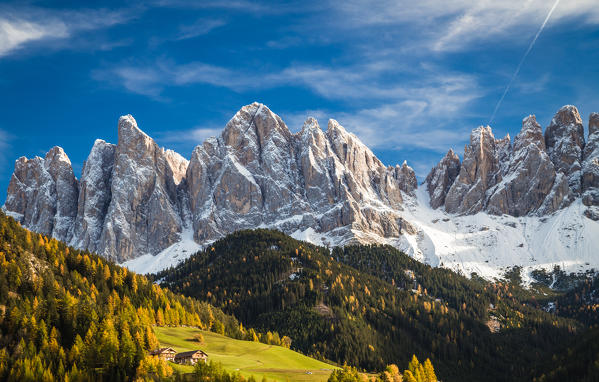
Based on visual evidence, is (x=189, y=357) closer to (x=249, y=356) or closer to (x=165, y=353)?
(x=165, y=353)

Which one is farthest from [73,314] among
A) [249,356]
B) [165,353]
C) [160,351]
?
[249,356]

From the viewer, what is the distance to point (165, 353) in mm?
112750

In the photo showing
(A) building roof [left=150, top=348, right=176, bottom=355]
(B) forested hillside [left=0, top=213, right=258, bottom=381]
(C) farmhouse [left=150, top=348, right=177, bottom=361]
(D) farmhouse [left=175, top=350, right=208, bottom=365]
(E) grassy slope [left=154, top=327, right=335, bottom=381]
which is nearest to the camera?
(B) forested hillside [left=0, top=213, right=258, bottom=381]

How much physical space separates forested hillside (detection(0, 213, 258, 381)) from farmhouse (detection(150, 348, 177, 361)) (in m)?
1.79

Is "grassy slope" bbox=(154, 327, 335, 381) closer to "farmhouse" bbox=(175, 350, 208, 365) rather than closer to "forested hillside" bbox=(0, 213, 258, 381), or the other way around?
"farmhouse" bbox=(175, 350, 208, 365)

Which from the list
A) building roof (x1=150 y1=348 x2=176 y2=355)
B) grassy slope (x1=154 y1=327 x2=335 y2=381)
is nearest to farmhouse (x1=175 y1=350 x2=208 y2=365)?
building roof (x1=150 y1=348 x2=176 y2=355)

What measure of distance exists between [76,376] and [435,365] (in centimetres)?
13667

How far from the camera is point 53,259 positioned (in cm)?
15275

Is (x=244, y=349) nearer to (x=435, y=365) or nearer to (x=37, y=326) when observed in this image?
(x=37, y=326)

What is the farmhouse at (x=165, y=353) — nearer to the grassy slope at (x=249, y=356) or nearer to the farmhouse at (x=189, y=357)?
the farmhouse at (x=189, y=357)

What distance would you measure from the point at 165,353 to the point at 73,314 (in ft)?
77.8

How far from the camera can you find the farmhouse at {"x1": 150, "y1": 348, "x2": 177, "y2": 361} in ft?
363

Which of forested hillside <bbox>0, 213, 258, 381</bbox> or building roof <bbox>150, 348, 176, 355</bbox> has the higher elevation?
forested hillside <bbox>0, 213, 258, 381</bbox>

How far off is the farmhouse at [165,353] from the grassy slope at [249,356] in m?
5.64
